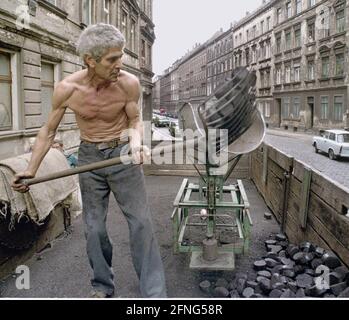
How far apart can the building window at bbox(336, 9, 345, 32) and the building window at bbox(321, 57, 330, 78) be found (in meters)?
2.16

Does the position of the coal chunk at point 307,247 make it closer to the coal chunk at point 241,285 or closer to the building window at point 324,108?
the coal chunk at point 241,285

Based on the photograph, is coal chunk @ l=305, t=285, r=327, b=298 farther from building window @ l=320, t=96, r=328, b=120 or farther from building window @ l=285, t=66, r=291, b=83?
building window @ l=285, t=66, r=291, b=83

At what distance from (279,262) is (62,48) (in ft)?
26.4

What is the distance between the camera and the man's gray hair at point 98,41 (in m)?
2.25

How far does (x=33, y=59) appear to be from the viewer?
809cm

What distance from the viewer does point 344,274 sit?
292 centimetres

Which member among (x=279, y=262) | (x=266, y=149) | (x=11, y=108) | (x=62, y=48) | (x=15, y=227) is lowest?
(x=279, y=262)

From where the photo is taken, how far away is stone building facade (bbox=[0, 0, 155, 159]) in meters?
7.12

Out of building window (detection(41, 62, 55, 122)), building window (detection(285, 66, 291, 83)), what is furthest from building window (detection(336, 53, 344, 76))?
building window (detection(41, 62, 55, 122))

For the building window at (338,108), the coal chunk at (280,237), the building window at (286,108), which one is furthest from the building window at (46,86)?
the building window at (286,108)

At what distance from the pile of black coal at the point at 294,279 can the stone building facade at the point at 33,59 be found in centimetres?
523

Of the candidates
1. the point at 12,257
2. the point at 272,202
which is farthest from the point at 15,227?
the point at 272,202

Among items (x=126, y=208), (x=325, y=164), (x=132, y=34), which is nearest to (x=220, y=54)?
(x=132, y=34)
